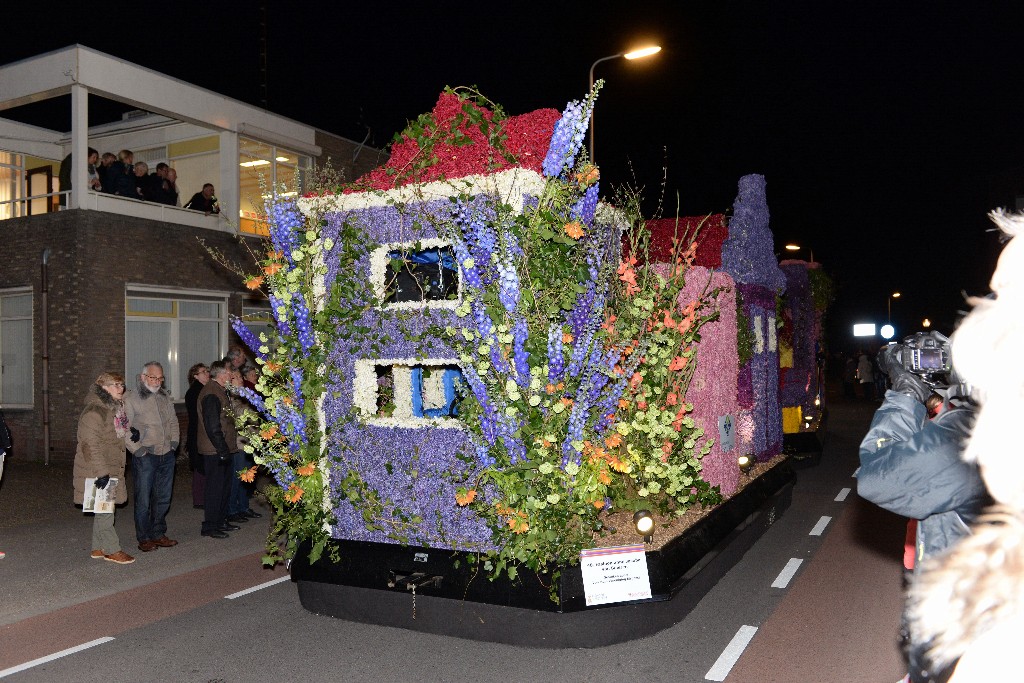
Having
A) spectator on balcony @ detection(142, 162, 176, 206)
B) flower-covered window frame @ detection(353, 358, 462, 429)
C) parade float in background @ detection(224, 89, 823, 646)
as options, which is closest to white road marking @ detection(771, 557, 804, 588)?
parade float in background @ detection(224, 89, 823, 646)

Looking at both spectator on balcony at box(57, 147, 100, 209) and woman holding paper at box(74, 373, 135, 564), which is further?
spectator on balcony at box(57, 147, 100, 209)

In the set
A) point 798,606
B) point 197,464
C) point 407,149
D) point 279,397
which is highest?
point 407,149

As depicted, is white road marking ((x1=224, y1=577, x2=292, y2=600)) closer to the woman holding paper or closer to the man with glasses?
the woman holding paper

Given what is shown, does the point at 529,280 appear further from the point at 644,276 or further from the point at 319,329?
the point at 644,276

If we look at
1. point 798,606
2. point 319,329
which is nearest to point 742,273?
point 798,606

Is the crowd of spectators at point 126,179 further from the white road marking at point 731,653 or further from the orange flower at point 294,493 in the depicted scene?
the white road marking at point 731,653

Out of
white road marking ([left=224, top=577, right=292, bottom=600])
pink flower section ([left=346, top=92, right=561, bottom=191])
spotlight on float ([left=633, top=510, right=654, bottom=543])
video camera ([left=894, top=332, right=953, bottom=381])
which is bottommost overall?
white road marking ([left=224, top=577, right=292, bottom=600])

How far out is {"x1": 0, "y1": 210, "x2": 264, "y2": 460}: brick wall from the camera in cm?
1312

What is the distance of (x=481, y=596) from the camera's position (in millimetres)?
4887

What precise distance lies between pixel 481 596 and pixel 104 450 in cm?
437

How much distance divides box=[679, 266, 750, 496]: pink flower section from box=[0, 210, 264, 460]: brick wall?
1021cm

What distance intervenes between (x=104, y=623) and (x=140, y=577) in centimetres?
124

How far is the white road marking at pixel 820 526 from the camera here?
834cm

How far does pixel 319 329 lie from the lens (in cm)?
528
